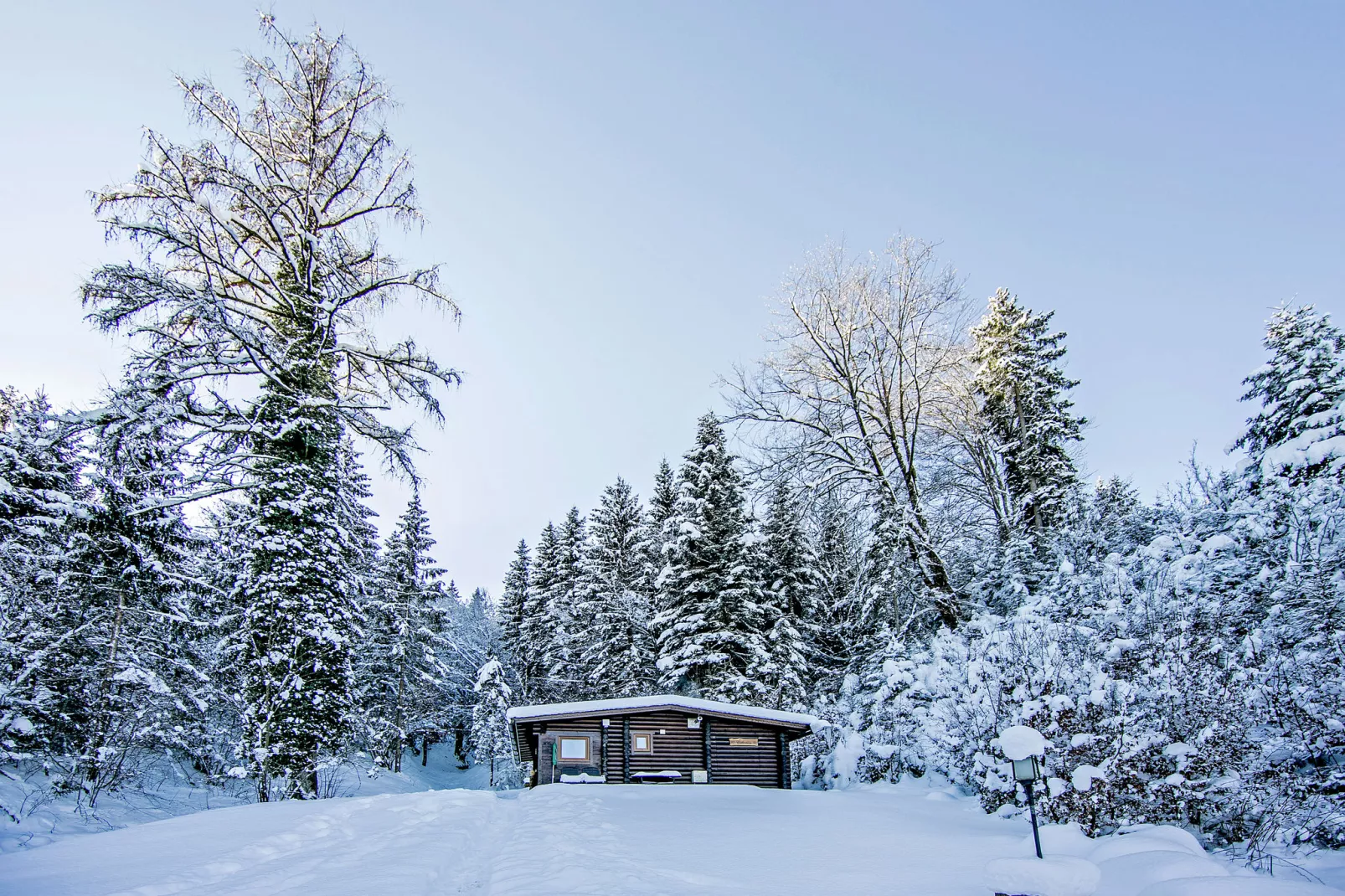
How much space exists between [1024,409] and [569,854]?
63.2ft

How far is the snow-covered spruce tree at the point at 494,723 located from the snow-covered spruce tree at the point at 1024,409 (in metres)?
22.0

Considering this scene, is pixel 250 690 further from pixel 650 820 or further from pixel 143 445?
pixel 650 820

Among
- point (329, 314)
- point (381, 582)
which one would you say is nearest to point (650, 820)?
A: point (329, 314)

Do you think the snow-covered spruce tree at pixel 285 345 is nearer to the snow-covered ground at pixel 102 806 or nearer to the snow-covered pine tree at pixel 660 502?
the snow-covered ground at pixel 102 806

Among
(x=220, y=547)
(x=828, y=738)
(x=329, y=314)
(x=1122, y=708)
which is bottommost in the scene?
(x=828, y=738)

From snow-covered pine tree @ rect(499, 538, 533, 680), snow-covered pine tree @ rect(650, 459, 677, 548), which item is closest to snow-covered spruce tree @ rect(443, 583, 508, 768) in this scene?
snow-covered pine tree @ rect(499, 538, 533, 680)

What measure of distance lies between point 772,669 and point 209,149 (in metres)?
20.9

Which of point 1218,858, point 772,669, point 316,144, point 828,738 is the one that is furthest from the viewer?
point 772,669

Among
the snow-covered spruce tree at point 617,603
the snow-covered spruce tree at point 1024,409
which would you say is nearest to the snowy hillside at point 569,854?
the snow-covered spruce tree at point 1024,409

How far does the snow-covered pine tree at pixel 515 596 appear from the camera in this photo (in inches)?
1387

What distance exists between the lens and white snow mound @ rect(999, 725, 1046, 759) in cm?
579

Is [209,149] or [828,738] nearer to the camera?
[209,149]

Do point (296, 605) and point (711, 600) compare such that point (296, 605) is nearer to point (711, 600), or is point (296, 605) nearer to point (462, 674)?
point (711, 600)

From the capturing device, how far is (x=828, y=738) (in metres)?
19.5
